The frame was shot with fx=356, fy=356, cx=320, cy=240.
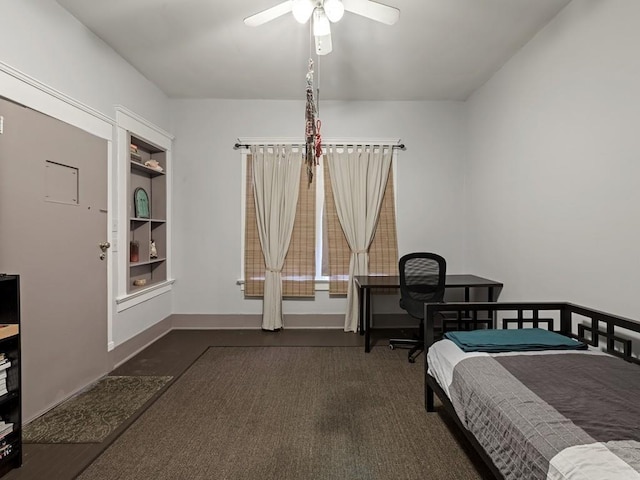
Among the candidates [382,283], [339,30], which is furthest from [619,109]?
[382,283]

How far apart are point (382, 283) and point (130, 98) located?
10.3ft

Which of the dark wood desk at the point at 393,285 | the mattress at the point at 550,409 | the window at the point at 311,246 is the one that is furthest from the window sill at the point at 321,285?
the mattress at the point at 550,409

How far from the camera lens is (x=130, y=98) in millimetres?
3516

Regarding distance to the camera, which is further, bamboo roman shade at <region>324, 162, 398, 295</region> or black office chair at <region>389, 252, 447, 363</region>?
bamboo roman shade at <region>324, 162, 398, 295</region>

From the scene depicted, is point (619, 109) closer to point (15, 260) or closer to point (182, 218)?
point (15, 260)

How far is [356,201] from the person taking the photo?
439cm

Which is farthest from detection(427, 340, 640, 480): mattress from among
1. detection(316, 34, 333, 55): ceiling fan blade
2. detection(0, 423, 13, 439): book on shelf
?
detection(0, 423, 13, 439): book on shelf

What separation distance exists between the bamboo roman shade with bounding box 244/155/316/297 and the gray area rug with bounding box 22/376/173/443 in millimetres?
1713

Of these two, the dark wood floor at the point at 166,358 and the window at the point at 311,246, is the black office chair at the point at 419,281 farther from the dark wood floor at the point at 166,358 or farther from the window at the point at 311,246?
the window at the point at 311,246

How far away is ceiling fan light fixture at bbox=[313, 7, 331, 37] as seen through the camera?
2260 millimetres

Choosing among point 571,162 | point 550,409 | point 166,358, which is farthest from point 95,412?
point 571,162

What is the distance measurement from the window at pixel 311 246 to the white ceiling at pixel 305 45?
40.7 inches

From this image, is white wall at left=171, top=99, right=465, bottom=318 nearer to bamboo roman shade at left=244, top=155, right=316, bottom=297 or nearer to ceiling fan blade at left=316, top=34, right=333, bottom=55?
bamboo roman shade at left=244, top=155, right=316, bottom=297

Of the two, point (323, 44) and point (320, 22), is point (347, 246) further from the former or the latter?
point (320, 22)
